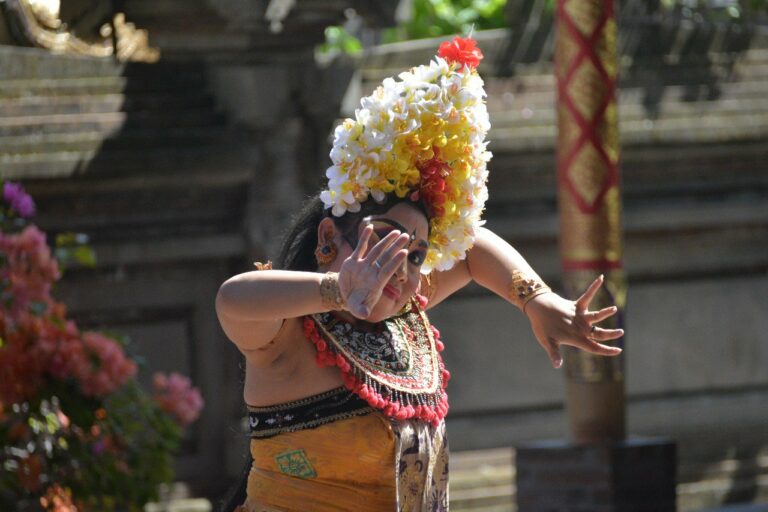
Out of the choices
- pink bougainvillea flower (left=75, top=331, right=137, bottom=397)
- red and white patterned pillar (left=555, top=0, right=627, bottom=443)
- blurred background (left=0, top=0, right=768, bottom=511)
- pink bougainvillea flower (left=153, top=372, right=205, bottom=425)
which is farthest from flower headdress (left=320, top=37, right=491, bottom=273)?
blurred background (left=0, top=0, right=768, bottom=511)

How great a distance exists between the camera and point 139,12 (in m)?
6.16

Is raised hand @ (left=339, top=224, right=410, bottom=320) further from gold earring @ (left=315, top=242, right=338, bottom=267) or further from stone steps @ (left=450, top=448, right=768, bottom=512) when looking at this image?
stone steps @ (left=450, top=448, right=768, bottom=512)

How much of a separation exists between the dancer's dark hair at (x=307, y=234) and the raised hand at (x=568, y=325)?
0.36 m

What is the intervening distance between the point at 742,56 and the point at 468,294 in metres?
2.01

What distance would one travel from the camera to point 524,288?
3.39m

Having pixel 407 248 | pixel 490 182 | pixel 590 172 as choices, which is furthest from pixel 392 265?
pixel 490 182

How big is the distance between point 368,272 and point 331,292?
0.12m

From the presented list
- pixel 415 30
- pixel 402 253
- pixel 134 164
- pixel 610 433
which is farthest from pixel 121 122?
pixel 415 30

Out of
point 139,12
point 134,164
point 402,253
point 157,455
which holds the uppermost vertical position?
point 402,253

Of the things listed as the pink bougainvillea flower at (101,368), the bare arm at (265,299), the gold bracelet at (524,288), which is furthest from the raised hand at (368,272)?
the pink bougainvillea flower at (101,368)

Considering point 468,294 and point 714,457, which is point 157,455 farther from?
point 714,457

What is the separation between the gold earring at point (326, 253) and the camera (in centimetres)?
315

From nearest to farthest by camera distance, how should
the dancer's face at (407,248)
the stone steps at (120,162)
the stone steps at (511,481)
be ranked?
the dancer's face at (407,248), the stone steps at (120,162), the stone steps at (511,481)

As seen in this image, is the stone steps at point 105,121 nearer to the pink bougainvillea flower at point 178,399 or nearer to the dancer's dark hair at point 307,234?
the pink bougainvillea flower at point 178,399
